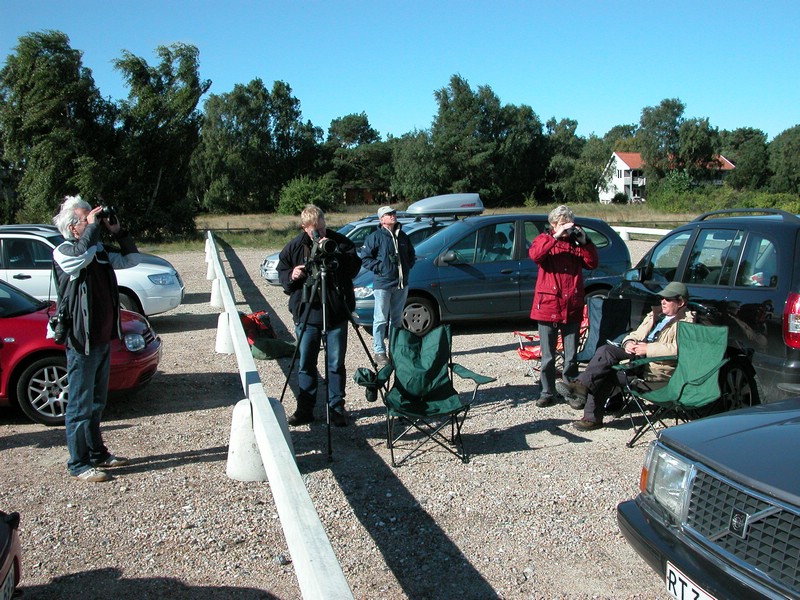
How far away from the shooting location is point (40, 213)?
102 feet

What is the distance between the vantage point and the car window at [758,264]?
5.68 m

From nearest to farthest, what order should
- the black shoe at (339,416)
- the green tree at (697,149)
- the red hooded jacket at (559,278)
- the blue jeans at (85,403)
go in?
1. the blue jeans at (85,403)
2. the black shoe at (339,416)
3. the red hooded jacket at (559,278)
4. the green tree at (697,149)

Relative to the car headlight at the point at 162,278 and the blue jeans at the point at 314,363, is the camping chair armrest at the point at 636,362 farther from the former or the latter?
the car headlight at the point at 162,278

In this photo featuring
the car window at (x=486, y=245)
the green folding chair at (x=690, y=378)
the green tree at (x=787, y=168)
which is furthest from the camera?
the green tree at (x=787, y=168)

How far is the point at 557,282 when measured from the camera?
655 cm

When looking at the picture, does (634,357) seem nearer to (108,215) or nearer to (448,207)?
(108,215)

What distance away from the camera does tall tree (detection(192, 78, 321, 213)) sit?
74875 millimetres

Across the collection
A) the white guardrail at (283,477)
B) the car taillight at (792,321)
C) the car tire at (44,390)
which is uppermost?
the car taillight at (792,321)

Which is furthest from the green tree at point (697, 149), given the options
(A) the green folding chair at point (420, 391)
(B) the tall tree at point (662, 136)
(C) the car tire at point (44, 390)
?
(C) the car tire at point (44, 390)

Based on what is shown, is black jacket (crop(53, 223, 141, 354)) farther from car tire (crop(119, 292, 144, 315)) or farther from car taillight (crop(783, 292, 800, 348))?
car tire (crop(119, 292, 144, 315))

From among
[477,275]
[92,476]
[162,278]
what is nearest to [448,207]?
[477,275]

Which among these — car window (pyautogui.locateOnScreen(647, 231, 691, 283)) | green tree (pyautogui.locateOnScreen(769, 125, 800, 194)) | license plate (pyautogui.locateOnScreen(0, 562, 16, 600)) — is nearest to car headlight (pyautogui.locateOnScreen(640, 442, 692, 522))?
license plate (pyautogui.locateOnScreen(0, 562, 16, 600))

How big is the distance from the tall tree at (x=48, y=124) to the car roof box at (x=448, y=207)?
20.5 metres

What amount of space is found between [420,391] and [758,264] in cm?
299
